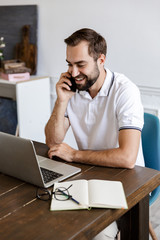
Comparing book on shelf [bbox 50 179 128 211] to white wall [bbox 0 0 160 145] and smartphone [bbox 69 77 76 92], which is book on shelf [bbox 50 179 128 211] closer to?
smartphone [bbox 69 77 76 92]

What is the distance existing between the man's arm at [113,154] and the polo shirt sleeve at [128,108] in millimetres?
39

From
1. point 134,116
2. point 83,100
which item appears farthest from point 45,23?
point 134,116

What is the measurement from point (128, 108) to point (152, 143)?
27 centimetres

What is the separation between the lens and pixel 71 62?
1.95 metres

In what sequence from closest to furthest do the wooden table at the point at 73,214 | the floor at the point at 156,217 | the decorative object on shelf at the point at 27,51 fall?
the wooden table at the point at 73,214 → the floor at the point at 156,217 → the decorative object on shelf at the point at 27,51

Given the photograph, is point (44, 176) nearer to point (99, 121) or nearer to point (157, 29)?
point (99, 121)

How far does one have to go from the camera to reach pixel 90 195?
1391mm

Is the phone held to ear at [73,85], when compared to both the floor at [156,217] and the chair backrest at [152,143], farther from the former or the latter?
the floor at [156,217]

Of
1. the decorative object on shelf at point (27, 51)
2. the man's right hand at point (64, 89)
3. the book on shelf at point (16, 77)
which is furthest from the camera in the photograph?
the decorative object on shelf at point (27, 51)

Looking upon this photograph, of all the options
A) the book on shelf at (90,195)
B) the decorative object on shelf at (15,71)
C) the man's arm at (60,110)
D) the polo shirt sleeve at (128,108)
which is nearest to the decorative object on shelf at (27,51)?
the decorative object on shelf at (15,71)

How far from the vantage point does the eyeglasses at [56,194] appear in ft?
4.59

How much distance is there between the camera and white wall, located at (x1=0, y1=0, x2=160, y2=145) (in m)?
2.86

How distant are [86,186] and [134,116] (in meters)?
0.52

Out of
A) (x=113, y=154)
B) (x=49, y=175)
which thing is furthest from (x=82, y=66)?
(x=49, y=175)
